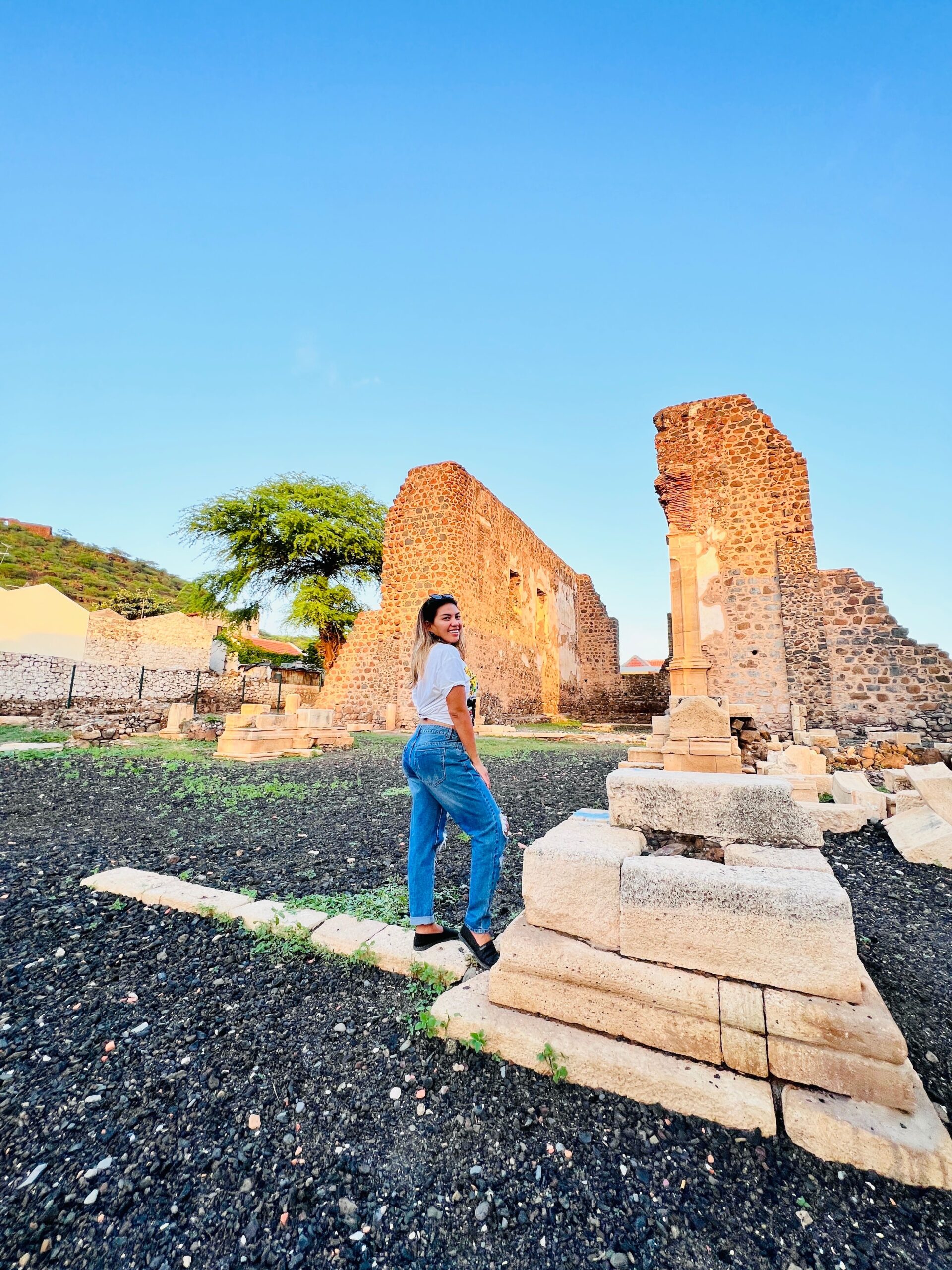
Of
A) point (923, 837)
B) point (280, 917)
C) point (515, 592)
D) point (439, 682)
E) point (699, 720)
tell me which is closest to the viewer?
point (439, 682)

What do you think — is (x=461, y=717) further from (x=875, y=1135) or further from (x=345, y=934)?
(x=875, y=1135)

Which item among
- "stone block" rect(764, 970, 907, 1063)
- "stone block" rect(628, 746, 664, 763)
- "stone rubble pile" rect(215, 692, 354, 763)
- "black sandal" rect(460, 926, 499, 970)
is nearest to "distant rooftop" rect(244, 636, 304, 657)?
"stone rubble pile" rect(215, 692, 354, 763)

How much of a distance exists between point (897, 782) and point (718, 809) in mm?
4952

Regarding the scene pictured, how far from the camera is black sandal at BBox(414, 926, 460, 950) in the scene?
2.57m

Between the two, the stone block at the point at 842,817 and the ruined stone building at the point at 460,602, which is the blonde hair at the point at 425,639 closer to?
the stone block at the point at 842,817

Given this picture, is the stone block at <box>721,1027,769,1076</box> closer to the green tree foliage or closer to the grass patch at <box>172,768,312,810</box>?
the grass patch at <box>172,768,312,810</box>

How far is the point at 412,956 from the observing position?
250 centimetres

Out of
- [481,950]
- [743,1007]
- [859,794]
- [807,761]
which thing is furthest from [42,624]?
[743,1007]

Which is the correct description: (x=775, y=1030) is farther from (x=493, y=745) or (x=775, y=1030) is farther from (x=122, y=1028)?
(x=493, y=745)

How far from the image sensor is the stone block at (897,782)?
5633mm

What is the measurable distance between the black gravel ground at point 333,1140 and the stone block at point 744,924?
468 millimetres

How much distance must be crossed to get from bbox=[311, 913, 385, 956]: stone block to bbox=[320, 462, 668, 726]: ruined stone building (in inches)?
439

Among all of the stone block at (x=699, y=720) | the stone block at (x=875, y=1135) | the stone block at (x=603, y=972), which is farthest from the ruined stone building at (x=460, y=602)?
the stone block at (x=875, y=1135)

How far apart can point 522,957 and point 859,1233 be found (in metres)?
1.15
